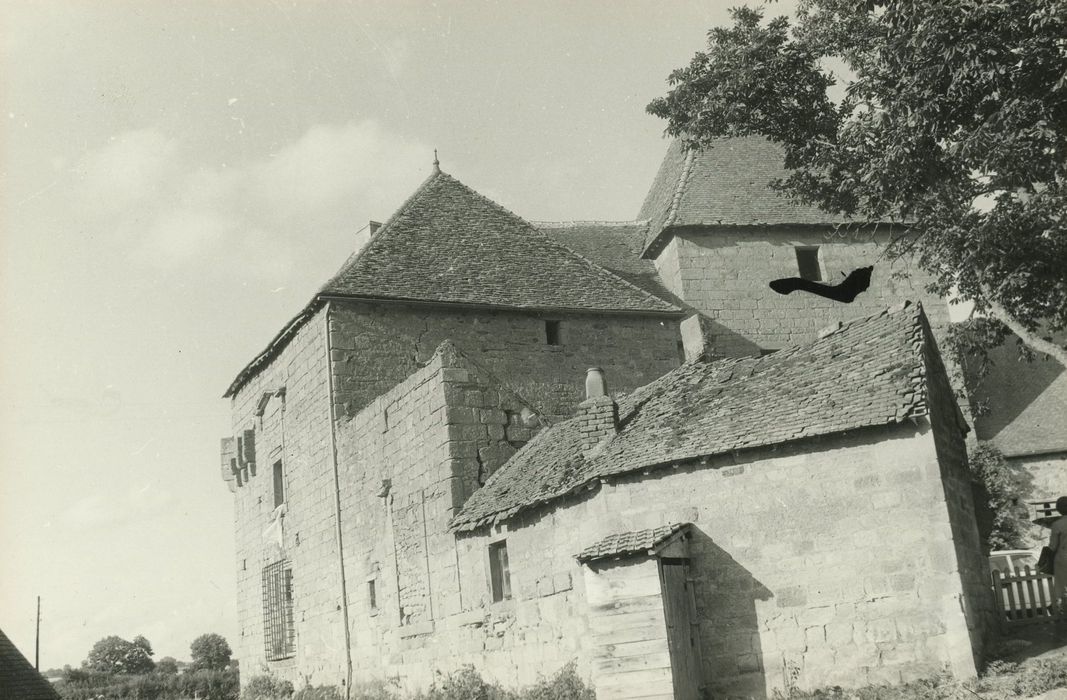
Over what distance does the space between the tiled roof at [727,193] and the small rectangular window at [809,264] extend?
610 millimetres

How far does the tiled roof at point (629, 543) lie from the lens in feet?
36.5

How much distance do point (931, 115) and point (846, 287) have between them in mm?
8612

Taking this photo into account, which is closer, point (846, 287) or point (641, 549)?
point (641, 549)

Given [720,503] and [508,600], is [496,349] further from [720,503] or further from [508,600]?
[720,503]

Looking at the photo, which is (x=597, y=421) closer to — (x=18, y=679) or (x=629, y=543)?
(x=629, y=543)

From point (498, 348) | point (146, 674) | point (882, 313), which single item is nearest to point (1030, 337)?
point (882, 313)

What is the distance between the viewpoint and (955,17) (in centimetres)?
1217

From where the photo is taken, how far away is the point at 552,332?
1939 centimetres

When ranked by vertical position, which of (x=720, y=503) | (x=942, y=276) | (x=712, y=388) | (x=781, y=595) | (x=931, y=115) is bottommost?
(x=781, y=595)

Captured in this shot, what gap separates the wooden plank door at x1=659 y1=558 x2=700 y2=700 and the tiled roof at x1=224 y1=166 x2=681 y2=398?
329 inches

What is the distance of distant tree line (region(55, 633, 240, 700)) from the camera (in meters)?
42.9

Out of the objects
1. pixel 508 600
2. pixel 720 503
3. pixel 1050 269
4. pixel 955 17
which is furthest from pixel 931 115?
pixel 508 600

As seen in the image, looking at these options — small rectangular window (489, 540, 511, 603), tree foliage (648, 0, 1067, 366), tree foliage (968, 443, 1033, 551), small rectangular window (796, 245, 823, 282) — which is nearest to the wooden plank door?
small rectangular window (489, 540, 511, 603)

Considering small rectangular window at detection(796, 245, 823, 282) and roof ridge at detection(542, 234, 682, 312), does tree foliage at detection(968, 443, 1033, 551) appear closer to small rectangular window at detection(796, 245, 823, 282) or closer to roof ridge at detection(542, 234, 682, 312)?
small rectangular window at detection(796, 245, 823, 282)
